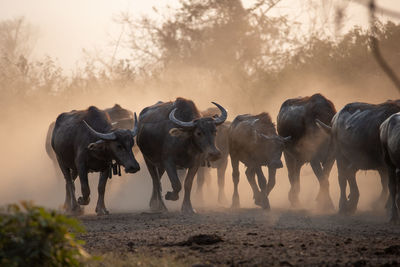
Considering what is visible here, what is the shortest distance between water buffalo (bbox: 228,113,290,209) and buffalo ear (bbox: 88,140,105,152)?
153 inches

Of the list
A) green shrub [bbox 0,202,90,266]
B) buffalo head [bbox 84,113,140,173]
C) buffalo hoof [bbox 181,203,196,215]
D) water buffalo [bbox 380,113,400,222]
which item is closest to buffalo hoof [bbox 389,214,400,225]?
water buffalo [bbox 380,113,400,222]

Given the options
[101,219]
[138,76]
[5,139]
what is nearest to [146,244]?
[101,219]

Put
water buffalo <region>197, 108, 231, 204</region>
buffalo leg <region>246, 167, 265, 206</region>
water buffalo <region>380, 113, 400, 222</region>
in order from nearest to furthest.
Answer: water buffalo <region>380, 113, 400, 222</region> < buffalo leg <region>246, 167, 265, 206</region> < water buffalo <region>197, 108, 231, 204</region>

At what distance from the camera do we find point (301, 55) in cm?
3469

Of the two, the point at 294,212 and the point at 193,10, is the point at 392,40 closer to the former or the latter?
the point at 294,212

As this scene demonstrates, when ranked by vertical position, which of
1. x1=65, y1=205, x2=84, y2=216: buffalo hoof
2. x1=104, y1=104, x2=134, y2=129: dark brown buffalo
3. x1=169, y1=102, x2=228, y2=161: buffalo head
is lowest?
x1=65, y1=205, x2=84, y2=216: buffalo hoof

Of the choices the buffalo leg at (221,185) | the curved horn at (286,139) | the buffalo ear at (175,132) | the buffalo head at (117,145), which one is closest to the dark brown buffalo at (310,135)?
the curved horn at (286,139)

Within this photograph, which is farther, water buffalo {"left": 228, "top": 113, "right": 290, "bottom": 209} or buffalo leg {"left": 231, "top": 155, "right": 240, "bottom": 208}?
buffalo leg {"left": 231, "top": 155, "right": 240, "bottom": 208}

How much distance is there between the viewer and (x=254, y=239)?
10672 millimetres

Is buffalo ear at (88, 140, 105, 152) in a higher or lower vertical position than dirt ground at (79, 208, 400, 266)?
higher

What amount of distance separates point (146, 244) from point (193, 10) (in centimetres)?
3331

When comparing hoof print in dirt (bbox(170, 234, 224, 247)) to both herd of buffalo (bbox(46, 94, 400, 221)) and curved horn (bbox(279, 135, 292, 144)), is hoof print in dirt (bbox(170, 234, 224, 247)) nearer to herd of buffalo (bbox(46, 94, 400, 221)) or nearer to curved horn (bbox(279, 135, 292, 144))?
herd of buffalo (bbox(46, 94, 400, 221))

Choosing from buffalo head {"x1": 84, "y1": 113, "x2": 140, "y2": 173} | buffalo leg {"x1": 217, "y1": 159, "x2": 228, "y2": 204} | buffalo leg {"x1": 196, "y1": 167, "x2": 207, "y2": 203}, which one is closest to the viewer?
buffalo head {"x1": 84, "y1": 113, "x2": 140, "y2": 173}

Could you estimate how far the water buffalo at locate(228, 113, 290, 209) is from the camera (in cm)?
1833
